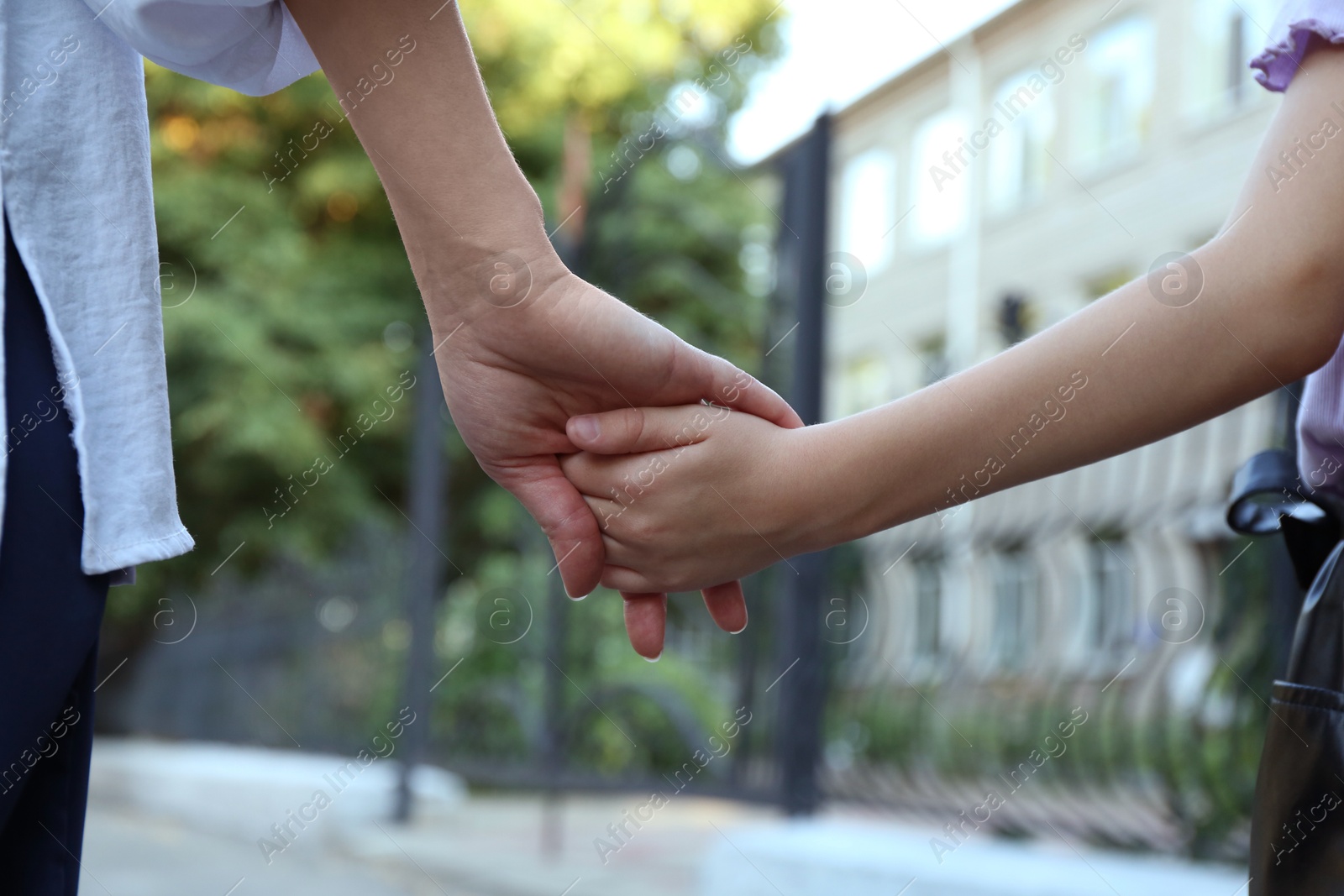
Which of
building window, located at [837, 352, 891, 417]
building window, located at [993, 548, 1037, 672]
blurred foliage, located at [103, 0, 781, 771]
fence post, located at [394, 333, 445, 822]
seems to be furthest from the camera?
building window, located at [837, 352, 891, 417]

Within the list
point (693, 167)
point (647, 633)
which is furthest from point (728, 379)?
point (693, 167)

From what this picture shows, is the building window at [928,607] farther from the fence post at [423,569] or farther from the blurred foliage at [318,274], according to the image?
the blurred foliage at [318,274]

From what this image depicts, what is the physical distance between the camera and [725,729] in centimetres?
455

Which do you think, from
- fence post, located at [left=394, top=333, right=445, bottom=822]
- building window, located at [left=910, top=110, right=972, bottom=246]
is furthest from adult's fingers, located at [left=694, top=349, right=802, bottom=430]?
building window, located at [left=910, top=110, right=972, bottom=246]

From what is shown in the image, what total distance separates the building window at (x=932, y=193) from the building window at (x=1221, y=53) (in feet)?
10.6

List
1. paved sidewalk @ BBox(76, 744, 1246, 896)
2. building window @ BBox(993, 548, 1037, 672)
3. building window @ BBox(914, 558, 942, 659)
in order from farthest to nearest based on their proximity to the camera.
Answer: building window @ BBox(914, 558, 942, 659)
building window @ BBox(993, 548, 1037, 672)
paved sidewalk @ BBox(76, 744, 1246, 896)

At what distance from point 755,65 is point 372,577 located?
9737mm

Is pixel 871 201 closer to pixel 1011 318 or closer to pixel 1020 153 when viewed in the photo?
pixel 1020 153

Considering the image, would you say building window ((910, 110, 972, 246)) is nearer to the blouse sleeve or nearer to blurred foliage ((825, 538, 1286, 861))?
blurred foliage ((825, 538, 1286, 861))

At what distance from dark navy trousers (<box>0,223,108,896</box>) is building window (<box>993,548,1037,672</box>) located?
2.90 meters

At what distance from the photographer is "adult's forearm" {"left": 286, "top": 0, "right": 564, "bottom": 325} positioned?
3.59 ft

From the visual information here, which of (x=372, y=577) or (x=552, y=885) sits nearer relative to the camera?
(x=552, y=885)

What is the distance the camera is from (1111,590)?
135 inches

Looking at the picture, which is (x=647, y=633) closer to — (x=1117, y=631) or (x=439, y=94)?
(x=439, y=94)
